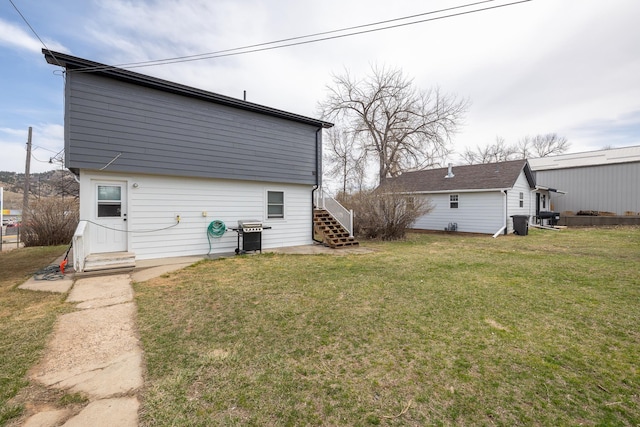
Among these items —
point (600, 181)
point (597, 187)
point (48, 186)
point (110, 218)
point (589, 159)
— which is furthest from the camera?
point (589, 159)

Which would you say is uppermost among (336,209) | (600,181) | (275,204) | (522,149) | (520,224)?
(522,149)

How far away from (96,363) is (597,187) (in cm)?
2843

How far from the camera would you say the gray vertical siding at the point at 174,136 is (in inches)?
257

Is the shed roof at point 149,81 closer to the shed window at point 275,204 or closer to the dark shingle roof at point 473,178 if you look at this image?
the shed window at point 275,204

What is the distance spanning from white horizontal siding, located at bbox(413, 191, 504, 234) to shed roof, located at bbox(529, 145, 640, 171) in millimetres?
12806

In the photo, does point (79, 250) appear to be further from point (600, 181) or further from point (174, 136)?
point (600, 181)

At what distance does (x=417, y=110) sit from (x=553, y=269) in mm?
18171

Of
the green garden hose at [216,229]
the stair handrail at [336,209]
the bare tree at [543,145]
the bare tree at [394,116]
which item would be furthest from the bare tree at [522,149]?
the green garden hose at [216,229]

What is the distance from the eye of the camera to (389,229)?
1177cm

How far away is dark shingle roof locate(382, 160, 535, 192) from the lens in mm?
14305

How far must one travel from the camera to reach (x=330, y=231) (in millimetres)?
10375

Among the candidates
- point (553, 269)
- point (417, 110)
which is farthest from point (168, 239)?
point (417, 110)

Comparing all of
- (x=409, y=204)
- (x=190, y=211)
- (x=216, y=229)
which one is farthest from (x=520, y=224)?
(x=190, y=211)

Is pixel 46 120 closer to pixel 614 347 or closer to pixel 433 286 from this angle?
pixel 433 286
